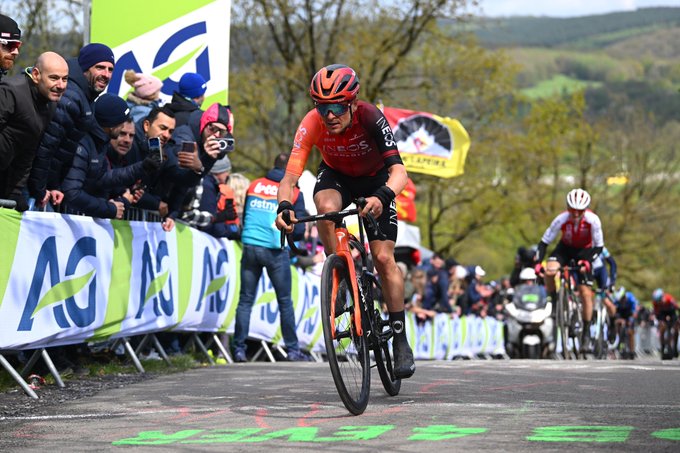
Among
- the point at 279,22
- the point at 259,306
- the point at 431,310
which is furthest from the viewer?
the point at 279,22

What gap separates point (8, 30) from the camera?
8953 millimetres

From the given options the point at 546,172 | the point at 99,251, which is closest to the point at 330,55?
the point at 546,172

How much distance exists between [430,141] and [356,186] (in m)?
21.0

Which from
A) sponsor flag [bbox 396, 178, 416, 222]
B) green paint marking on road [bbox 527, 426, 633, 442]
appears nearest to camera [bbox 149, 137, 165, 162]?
green paint marking on road [bbox 527, 426, 633, 442]

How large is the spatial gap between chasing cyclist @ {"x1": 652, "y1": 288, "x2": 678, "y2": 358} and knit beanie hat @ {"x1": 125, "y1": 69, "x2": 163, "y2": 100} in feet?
75.1

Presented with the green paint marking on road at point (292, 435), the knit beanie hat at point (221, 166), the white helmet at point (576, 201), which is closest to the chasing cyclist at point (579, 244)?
the white helmet at point (576, 201)

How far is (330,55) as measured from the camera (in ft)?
131

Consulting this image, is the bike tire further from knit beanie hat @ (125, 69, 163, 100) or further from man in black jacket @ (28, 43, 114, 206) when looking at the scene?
man in black jacket @ (28, 43, 114, 206)

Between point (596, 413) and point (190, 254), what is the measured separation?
631 cm

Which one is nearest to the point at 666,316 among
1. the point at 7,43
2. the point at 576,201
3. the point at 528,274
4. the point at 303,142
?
the point at 528,274

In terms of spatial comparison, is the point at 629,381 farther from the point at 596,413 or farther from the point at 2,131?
the point at 2,131

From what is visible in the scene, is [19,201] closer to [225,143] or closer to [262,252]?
[225,143]

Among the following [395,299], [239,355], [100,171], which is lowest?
[239,355]

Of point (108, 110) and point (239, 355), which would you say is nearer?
point (108, 110)
